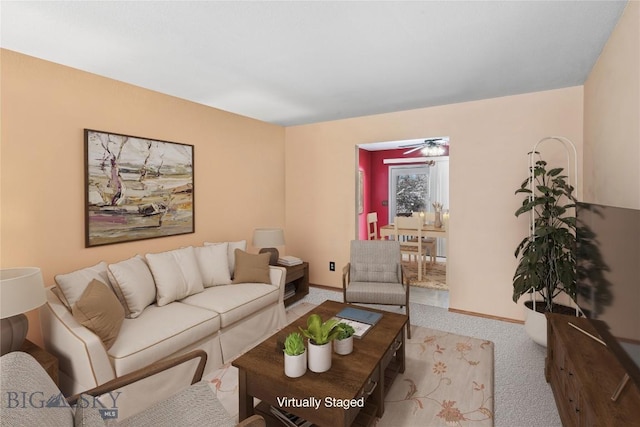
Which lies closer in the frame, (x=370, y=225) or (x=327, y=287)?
(x=327, y=287)

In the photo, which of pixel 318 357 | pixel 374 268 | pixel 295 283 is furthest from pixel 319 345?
pixel 295 283

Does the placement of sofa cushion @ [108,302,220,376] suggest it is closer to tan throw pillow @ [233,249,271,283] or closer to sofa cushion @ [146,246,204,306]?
sofa cushion @ [146,246,204,306]

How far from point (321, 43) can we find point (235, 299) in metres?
2.25

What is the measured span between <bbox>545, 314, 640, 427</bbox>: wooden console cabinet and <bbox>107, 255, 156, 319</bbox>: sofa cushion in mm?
2851

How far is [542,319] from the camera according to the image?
2744mm

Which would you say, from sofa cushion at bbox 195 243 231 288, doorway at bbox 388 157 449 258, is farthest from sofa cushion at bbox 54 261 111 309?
doorway at bbox 388 157 449 258

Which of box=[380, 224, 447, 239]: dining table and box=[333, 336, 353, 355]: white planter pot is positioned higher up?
box=[380, 224, 447, 239]: dining table

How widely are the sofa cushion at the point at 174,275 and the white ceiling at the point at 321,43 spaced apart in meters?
1.64

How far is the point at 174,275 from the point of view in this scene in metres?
2.82

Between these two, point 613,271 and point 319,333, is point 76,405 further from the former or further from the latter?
point 613,271

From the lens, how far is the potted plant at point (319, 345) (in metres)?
1.77

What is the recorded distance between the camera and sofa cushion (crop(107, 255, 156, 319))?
2477 mm

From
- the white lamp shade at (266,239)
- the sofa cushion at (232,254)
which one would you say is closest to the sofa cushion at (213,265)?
the sofa cushion at (232,254)

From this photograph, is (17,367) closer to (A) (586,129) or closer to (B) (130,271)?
(B) (130,271)
